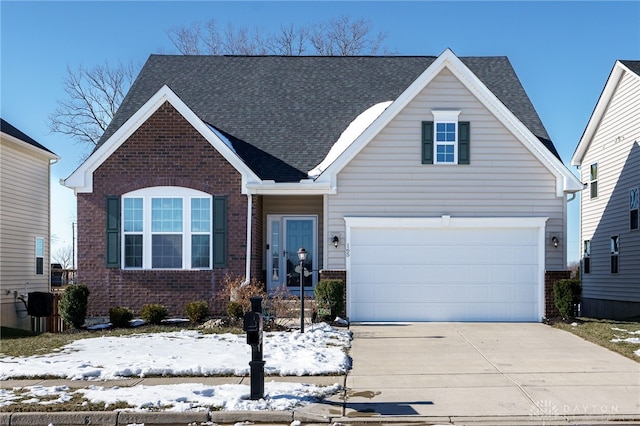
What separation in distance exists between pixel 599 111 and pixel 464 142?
881 centimetres

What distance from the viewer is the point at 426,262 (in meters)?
16.0

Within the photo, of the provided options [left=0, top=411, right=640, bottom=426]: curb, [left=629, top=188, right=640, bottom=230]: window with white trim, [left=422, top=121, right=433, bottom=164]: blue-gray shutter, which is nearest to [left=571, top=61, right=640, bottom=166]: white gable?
[left=629, top=188, right=640, bottom=230]: window with white trim

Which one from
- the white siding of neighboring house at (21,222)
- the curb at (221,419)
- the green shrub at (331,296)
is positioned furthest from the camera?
the white siding of neighboring house at (21,222)

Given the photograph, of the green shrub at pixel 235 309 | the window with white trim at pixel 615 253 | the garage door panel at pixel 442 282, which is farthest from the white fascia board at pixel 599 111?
the green shrub at pixel 235 309

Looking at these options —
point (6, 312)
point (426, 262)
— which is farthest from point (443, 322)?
point (6, 312)

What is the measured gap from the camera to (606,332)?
13.7 metres

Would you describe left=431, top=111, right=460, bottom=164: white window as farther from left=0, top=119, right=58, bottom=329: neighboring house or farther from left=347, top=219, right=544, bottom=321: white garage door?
left=0, top=119, right=58, bottom=329: neighboring house

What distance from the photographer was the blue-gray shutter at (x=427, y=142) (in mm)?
16078

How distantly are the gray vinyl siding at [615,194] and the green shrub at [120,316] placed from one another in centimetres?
1463

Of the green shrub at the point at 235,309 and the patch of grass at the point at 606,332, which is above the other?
the green shrub at the point at 235,309

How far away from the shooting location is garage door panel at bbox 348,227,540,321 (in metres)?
15.9

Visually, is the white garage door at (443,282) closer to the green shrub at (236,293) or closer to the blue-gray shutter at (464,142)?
the blue-gray shutter at (464,142)

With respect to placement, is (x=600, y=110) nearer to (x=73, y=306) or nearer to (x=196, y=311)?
(x=196, y=311)

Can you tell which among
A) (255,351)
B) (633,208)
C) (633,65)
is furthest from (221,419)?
(633,65)
